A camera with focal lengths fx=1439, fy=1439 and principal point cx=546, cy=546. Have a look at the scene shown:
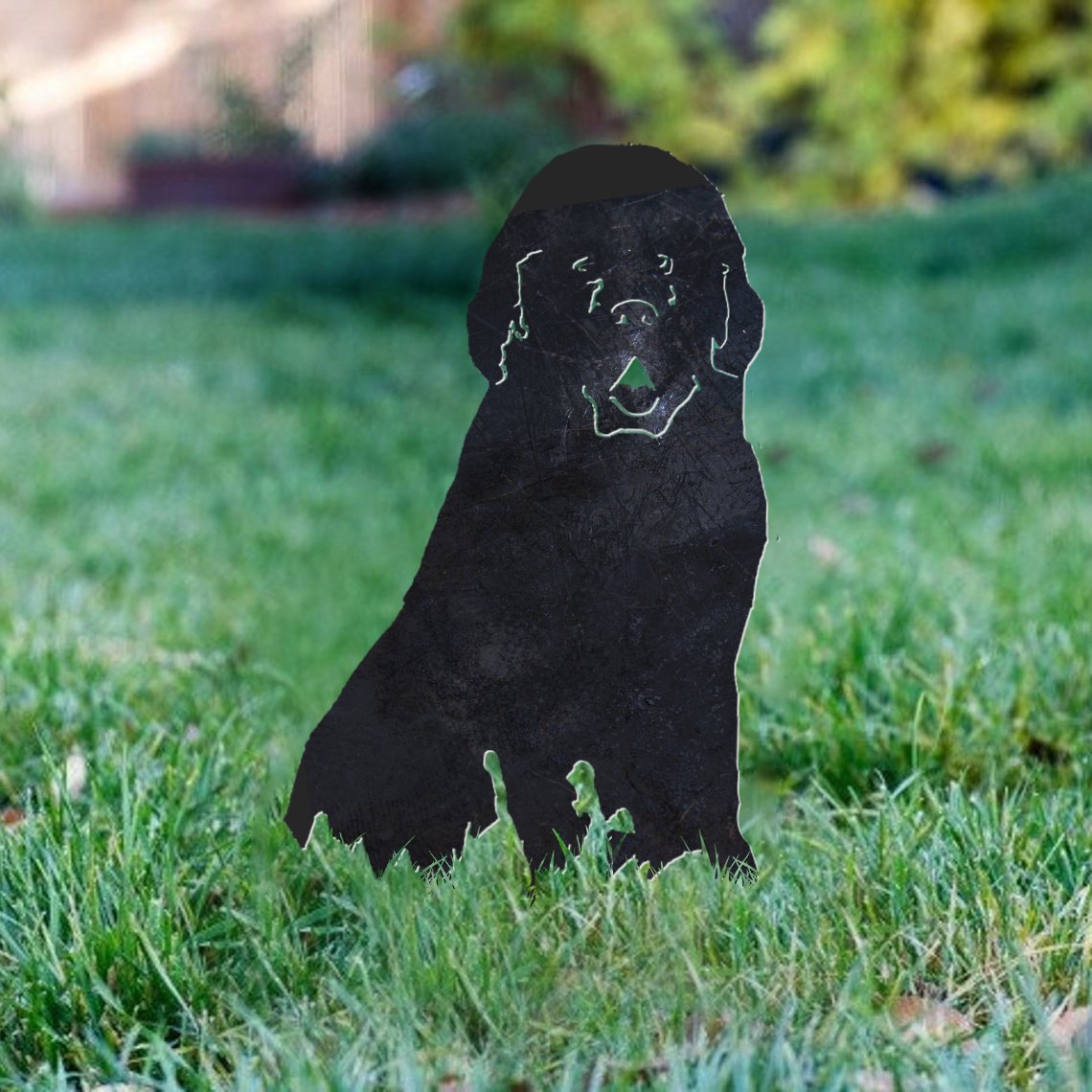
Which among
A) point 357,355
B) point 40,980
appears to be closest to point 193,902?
point 40,980

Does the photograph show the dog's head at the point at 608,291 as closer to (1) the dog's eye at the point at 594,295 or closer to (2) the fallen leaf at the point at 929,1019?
(1) the dog's eye at the point at 594,295

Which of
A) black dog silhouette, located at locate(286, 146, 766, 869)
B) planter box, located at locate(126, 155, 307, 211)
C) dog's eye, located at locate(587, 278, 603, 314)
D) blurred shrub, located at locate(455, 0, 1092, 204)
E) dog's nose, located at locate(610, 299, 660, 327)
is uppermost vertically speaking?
blurred shrub, located at locate(455, 0, 1092, 204)

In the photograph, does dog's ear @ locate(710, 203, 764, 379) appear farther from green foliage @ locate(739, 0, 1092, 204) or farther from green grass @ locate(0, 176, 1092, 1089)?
green foliage @ locate(739, 0, 1092, 204)

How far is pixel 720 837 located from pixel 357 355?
17.2 ft

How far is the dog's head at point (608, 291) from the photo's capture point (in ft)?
5.61

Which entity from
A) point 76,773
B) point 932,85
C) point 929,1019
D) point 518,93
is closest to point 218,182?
point 518,93

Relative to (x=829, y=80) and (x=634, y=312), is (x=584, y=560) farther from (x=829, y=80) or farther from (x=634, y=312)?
(x=829, y=80)

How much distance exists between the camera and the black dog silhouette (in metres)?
1.72

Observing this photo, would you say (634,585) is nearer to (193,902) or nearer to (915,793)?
(915,793)

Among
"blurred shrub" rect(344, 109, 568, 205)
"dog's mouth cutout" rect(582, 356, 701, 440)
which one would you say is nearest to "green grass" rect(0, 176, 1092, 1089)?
"dog's mouth cutout" rect(582, 356, 701, 440)

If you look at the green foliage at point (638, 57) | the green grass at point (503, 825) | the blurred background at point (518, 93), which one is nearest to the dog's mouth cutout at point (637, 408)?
the green grass at point (503, 825)

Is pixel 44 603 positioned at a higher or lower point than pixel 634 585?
lower

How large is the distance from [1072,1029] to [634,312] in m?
0.93

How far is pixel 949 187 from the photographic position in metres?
11.9
